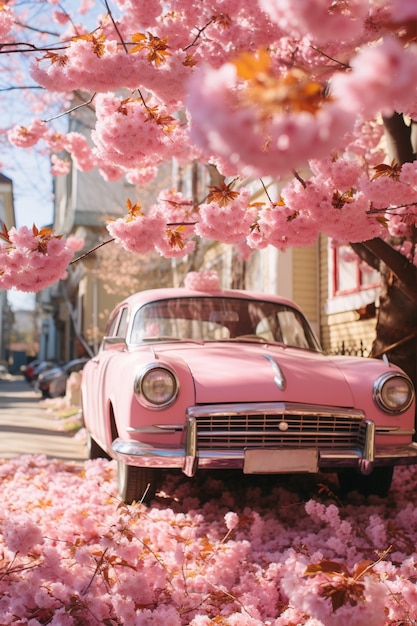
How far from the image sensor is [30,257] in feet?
15.1

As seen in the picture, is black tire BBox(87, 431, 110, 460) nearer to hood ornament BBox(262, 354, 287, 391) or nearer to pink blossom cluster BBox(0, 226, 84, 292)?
pink blossom cluster BBox(0, 226, 84, 292)

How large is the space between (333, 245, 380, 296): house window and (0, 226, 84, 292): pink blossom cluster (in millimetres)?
6733

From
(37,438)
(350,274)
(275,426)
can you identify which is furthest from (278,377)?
(350,274)

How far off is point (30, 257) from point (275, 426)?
76.9 inches

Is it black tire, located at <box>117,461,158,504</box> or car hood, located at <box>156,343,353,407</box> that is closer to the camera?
car hood, located at <box>156,343,353,407</box>

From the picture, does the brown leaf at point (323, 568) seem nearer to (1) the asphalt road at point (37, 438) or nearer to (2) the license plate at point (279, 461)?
(2) the license plate at point (279, 461)

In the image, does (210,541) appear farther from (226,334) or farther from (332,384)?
(226,334)

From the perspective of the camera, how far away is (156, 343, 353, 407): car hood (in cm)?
432

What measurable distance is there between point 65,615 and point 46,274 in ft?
8.25

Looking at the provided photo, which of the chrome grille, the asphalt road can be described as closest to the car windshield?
the chrome grille

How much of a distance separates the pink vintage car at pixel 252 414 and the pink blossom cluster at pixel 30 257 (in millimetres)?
822

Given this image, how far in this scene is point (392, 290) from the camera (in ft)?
24.0

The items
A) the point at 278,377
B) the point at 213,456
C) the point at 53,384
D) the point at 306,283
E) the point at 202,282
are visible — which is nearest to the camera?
the point at 213,456

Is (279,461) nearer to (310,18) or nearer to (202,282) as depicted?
(202,282)
